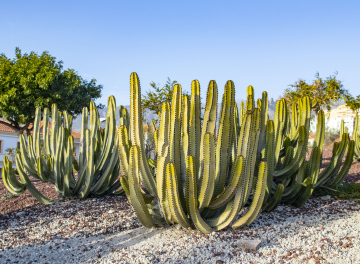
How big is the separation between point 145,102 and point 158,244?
49.2 ft

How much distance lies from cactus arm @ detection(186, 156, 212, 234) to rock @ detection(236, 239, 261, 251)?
1.50ft

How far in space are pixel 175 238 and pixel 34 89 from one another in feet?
55.4

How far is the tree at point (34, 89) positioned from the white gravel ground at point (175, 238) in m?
13.8

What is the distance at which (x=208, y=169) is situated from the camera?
3777 mm

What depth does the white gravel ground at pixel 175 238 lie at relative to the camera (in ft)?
11.5

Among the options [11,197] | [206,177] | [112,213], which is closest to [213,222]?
[206,177]

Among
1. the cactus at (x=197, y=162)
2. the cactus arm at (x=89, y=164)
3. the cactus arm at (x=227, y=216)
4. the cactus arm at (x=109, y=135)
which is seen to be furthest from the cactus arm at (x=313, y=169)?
the cactus arm at (x=89, y=164)

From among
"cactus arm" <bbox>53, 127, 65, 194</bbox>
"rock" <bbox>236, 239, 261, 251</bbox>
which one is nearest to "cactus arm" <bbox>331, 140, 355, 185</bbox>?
"rock" <bbox>236, 239, 261, 251</bbox>

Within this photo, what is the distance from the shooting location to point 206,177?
3795 millimetres

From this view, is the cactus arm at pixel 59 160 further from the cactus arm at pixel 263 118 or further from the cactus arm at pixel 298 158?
the cactus arm at pixel 298 158

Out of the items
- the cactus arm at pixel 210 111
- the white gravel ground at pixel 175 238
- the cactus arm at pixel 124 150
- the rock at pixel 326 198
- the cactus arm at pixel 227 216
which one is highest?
the cactus arm at pixel 210 111

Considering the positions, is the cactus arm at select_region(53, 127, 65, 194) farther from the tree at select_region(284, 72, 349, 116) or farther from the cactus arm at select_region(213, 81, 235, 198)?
the tree at select_region(284, 72, 349, 116)

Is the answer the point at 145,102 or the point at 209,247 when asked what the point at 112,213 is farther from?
the point at 145,102

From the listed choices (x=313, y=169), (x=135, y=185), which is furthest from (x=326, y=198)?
(x=135, y=185)
